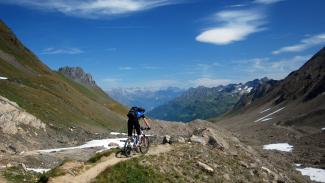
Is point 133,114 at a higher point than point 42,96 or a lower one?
lower

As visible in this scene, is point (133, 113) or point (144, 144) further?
point (144, 144)

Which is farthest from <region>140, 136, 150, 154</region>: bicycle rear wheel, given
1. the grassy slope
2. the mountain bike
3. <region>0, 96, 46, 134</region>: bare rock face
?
the grassy slope

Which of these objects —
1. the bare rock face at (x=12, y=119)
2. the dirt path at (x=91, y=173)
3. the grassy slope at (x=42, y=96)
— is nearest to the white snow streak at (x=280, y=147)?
the grassy slope at (x=42, y=96)

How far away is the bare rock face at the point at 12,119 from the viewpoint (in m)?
68.0

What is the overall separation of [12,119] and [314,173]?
5049cm

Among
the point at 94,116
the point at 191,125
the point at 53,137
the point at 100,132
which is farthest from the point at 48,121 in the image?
the point at 191,125

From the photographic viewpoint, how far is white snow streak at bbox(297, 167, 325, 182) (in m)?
68.5

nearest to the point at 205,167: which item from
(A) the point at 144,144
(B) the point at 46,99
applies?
(A) the point at 144,144

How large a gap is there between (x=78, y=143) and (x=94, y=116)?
3972 centimetres

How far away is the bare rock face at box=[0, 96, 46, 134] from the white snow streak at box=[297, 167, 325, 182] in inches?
1839

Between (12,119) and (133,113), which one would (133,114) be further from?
(12,119)

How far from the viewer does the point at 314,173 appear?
7281 centimetres

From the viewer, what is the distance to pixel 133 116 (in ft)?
99.5

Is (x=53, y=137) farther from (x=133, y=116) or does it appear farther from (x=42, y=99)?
(x=133, y=116)
